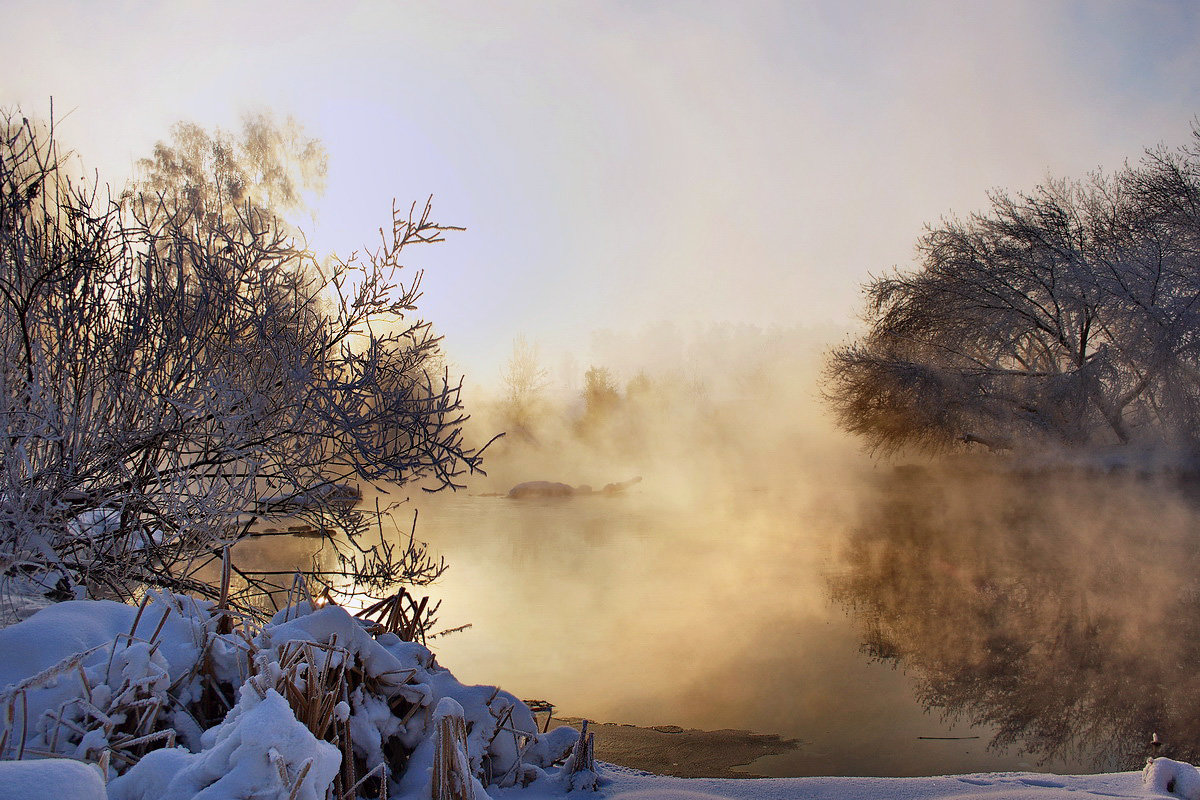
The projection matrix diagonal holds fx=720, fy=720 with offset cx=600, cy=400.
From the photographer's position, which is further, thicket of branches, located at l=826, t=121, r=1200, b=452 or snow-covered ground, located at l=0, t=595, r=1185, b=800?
thicket of branches, located at l=826, t=121, r=1200, b=452

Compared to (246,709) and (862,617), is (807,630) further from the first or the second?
(246,709)

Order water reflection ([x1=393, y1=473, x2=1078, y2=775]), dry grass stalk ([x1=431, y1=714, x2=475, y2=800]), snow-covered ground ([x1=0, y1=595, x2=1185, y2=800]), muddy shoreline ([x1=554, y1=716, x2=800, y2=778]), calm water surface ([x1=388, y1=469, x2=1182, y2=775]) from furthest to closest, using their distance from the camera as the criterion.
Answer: calm water surface ([x1=388, y1=469, x2=1182, y2=775]) < water reflection ([x1=393, y1=473, x2=1078, y2=775]) < muddy shoreline ([x1=554, y1=716, x2=800, y2=778]) < dry grass stalk ([x1=431, y1=714, x2=475, y2=800]) < snow-covered ground ([x1=0, y1=595, x2=1185, y2=800])

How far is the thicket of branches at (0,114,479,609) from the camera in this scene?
12.6 ft

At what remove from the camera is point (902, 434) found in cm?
2070

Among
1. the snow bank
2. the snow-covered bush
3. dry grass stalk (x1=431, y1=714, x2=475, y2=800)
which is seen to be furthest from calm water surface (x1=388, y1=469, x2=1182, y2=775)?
the snow bank

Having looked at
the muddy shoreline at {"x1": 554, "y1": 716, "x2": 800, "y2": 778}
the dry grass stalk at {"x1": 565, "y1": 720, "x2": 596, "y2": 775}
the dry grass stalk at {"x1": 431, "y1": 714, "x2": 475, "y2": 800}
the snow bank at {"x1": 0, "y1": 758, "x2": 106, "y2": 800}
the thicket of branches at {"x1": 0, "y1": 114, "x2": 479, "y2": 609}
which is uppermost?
the thicket of branches at {"x1": 0, "y1": 114, "x2": 479, "y2": 609}

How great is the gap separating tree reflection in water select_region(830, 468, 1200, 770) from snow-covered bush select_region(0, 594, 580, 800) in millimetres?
4926

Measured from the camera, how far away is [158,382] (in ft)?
14.5

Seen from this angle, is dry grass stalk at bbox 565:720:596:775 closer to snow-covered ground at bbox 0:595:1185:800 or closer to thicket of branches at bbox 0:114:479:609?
snow-covered ground at bbox 0:595:1185:800

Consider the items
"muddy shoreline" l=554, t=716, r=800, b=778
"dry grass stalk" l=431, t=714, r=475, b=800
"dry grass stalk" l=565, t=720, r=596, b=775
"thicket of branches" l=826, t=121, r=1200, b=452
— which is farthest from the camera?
"thicket of branches" l=826, t=121, r=1200, b=452

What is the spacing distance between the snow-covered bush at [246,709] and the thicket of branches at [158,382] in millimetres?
1846

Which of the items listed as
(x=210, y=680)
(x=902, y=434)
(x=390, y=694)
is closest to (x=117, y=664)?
(x=210, y=680)

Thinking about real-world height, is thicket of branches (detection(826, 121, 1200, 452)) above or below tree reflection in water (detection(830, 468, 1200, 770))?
above

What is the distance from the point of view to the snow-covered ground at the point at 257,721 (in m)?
1.32
